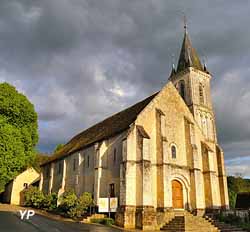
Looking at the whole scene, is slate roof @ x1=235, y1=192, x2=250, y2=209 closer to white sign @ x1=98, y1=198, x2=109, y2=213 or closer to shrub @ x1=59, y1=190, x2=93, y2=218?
white sign @ x1=98, y1=198, x2=109, y2=213

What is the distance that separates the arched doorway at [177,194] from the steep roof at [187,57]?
27036 millimetres

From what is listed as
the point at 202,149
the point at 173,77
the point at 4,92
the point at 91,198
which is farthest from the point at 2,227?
the point at 173,77

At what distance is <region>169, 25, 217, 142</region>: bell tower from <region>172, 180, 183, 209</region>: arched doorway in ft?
58.3

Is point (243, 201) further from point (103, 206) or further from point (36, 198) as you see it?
point (36, 198)

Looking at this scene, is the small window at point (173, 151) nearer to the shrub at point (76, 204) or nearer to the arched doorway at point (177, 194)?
the arched doorway at point (177, 194)

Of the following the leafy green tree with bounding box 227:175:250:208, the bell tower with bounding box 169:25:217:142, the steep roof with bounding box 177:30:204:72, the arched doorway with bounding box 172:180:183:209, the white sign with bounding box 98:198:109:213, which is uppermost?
the steep roof with bounding box 177:30:204:72

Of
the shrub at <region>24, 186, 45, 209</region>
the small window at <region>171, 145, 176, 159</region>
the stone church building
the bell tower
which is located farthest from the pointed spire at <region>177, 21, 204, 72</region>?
the shrub at <region>24, 186, 45, 209</region>

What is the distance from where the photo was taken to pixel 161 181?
24750 mm

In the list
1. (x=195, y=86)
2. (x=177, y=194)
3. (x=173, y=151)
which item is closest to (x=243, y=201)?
(x=195, y=86)

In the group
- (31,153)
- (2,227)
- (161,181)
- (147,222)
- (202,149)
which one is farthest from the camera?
(31,153)

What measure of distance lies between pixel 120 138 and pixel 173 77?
87.6 ft

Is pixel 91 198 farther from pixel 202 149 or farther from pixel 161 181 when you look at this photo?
pixel 202 149

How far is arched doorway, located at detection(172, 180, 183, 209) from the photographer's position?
87.1 ft

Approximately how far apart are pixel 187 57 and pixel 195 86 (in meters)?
6.48
